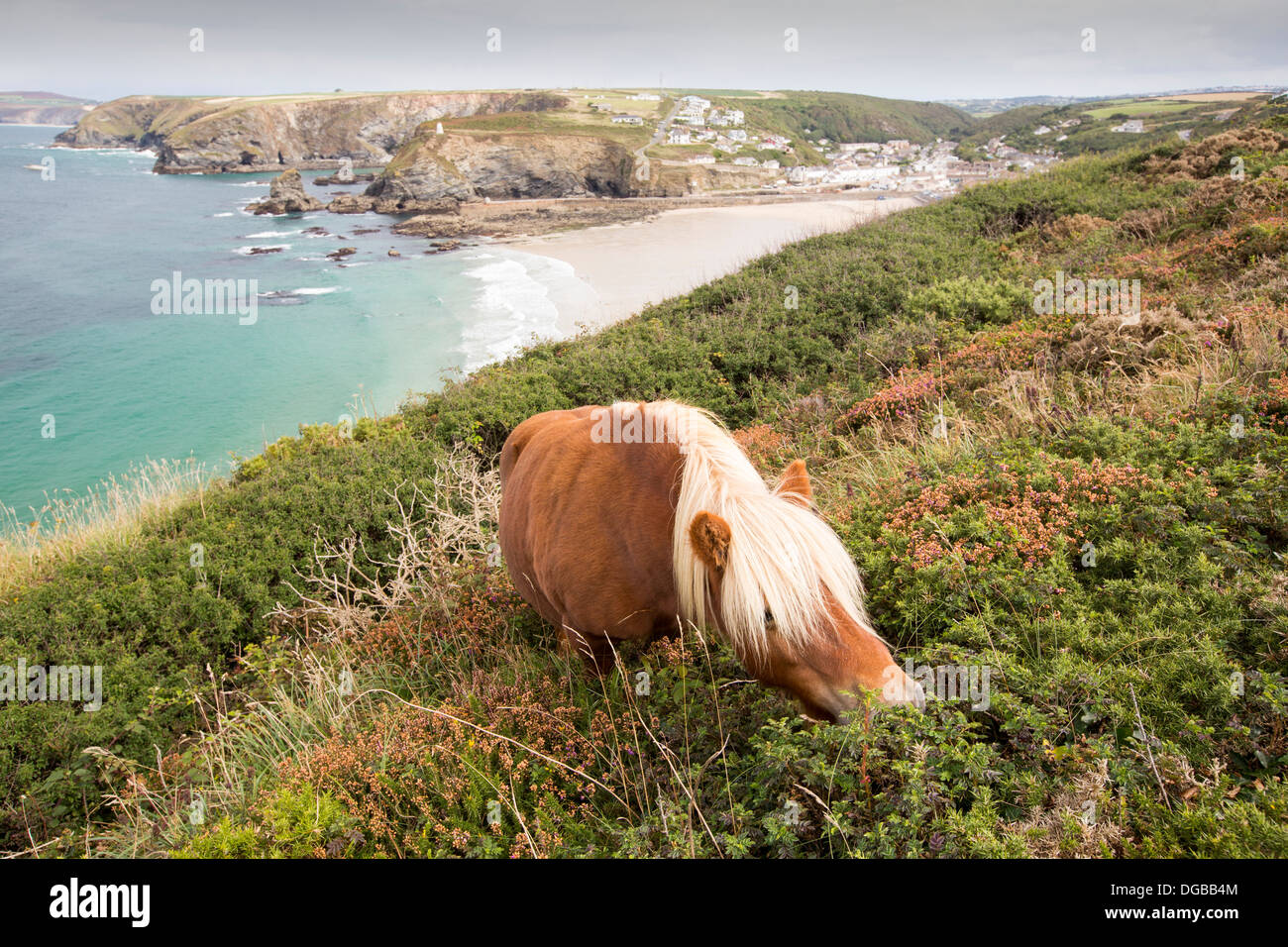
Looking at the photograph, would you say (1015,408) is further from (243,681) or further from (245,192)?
(245,192)

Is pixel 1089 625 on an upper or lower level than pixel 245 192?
lower

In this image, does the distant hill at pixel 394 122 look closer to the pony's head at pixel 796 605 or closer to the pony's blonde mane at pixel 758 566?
the pony's blonde mane at pixel 758 566

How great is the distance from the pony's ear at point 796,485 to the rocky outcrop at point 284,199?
74407 millimetres

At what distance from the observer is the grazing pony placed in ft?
9.62

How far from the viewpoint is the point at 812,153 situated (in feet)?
348

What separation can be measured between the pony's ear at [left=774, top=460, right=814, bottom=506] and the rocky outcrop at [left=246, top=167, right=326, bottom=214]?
Answer: 74407mm

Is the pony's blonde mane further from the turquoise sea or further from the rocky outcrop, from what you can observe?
the rocky outcrop

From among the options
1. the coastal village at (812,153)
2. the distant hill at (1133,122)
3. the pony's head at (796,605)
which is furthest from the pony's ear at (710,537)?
the coastal village at (812,153)

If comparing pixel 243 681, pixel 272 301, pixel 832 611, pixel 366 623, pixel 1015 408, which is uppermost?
pixel 272 301

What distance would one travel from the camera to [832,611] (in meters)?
2.96

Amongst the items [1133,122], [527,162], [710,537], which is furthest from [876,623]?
[527,162]
